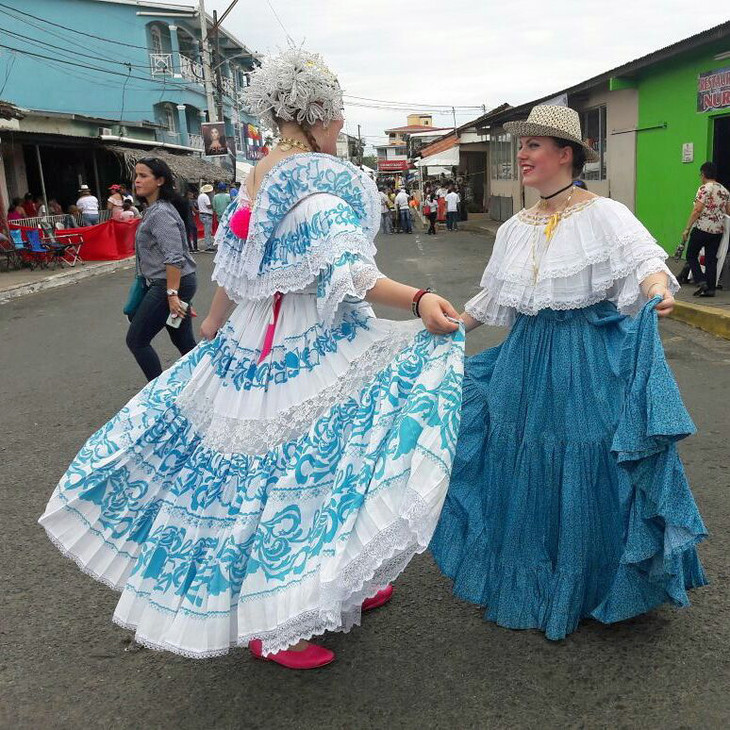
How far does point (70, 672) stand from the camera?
2658 mm

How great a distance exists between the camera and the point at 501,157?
2856cm

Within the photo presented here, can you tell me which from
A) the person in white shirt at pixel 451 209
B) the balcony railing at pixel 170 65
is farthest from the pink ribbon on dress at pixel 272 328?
the balcony railing at pixel 170 65

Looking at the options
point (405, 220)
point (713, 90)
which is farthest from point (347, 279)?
point (405, 220)

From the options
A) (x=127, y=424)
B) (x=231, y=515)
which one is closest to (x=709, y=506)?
(x=231, y=515)

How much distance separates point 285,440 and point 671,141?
13531mm

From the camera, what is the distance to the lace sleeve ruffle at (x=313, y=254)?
2254 mm

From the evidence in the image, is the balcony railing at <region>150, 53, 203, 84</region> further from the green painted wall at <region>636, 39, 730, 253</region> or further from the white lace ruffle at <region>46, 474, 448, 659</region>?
the white lace ruffle at <region>46, 474, 448, 659</region>

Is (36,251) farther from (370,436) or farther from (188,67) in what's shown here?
(188,67)

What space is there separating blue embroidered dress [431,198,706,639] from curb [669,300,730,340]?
18.9 feet

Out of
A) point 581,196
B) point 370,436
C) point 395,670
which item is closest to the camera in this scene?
point 370,436

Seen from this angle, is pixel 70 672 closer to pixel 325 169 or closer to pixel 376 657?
pixel 376 657

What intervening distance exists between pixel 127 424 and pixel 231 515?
1.75 feet

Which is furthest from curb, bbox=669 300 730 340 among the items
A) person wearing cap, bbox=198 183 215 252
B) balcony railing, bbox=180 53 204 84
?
balcony railing, bbox=180 53 204 84

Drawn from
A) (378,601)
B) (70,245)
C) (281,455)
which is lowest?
(378,601)
